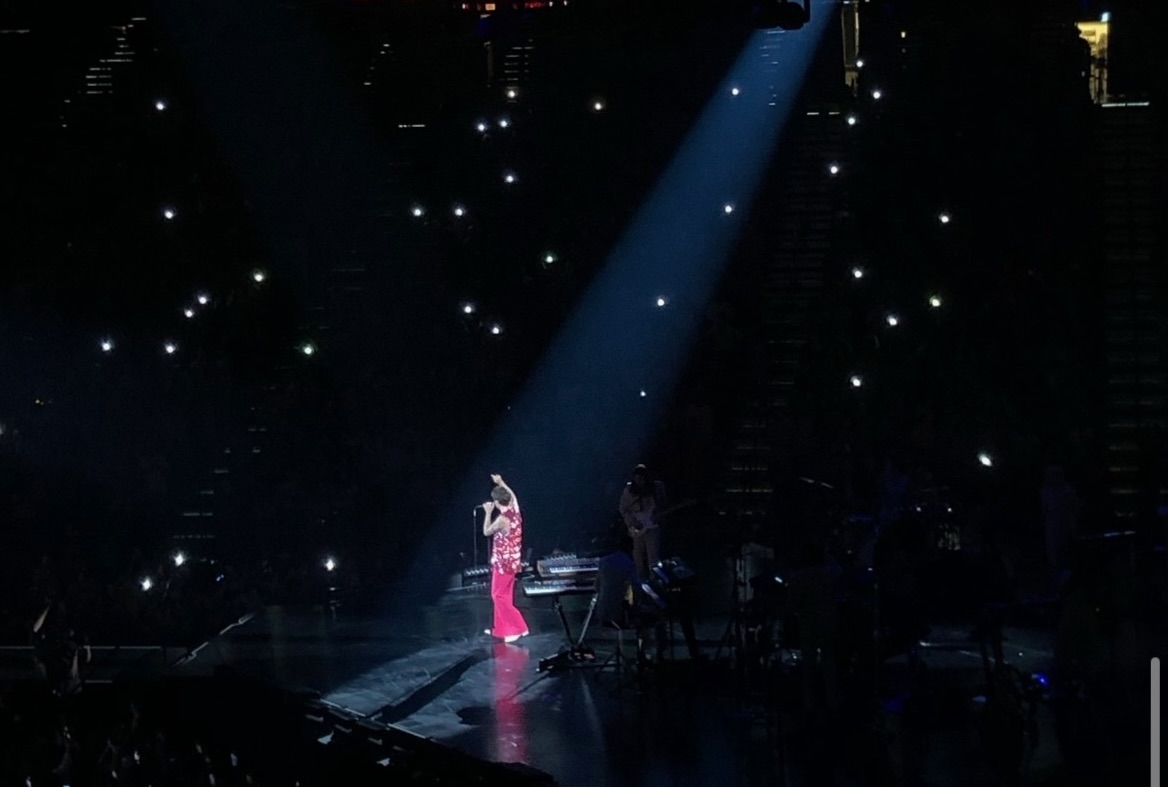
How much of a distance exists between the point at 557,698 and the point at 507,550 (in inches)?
85.0

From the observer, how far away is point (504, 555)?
14102 millimetres

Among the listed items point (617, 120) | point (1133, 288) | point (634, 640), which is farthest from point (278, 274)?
point (1133, 288)

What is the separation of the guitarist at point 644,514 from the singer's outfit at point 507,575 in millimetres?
1221

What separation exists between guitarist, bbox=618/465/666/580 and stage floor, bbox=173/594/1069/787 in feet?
2.63

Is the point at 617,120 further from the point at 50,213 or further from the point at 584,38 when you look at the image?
the point at 50,213

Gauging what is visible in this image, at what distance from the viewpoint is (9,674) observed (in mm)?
13906

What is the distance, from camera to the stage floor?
10.1 m

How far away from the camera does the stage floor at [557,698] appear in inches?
398

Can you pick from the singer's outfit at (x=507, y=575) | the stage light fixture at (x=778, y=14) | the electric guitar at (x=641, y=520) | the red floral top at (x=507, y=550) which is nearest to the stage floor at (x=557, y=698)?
the singer's outfit at (x=507, y=575)

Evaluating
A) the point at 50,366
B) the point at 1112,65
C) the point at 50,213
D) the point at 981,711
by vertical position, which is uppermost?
the point at 1112,65

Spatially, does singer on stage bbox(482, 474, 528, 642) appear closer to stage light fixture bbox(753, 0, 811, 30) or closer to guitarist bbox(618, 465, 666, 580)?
guitarist bbox(618, 465, 666, 580)

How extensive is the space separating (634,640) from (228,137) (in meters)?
10.9

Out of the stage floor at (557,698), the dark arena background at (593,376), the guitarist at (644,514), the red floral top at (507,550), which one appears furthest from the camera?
the guitarist at (644,514)

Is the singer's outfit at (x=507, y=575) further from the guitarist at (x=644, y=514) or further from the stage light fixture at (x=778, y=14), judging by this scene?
the stage light fixture at (x=778, y=14)
